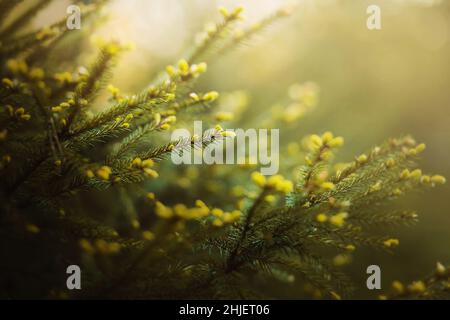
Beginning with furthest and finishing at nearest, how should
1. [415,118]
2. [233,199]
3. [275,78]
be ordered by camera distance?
[275,78], [415,118], [233,199]

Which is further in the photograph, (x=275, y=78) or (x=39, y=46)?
(x=275, y=78)

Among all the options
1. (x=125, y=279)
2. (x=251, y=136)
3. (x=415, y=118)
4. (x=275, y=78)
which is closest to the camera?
(x=125, y=279)

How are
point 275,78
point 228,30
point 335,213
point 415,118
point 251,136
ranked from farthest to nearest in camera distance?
point 275,78 < point 415,118 < point 251,136 < point 228,30 < point 335,213

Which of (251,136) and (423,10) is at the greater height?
(423,10)

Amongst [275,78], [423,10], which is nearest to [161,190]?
[275,78]

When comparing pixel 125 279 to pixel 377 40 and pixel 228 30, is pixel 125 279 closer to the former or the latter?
pixel 228 30
